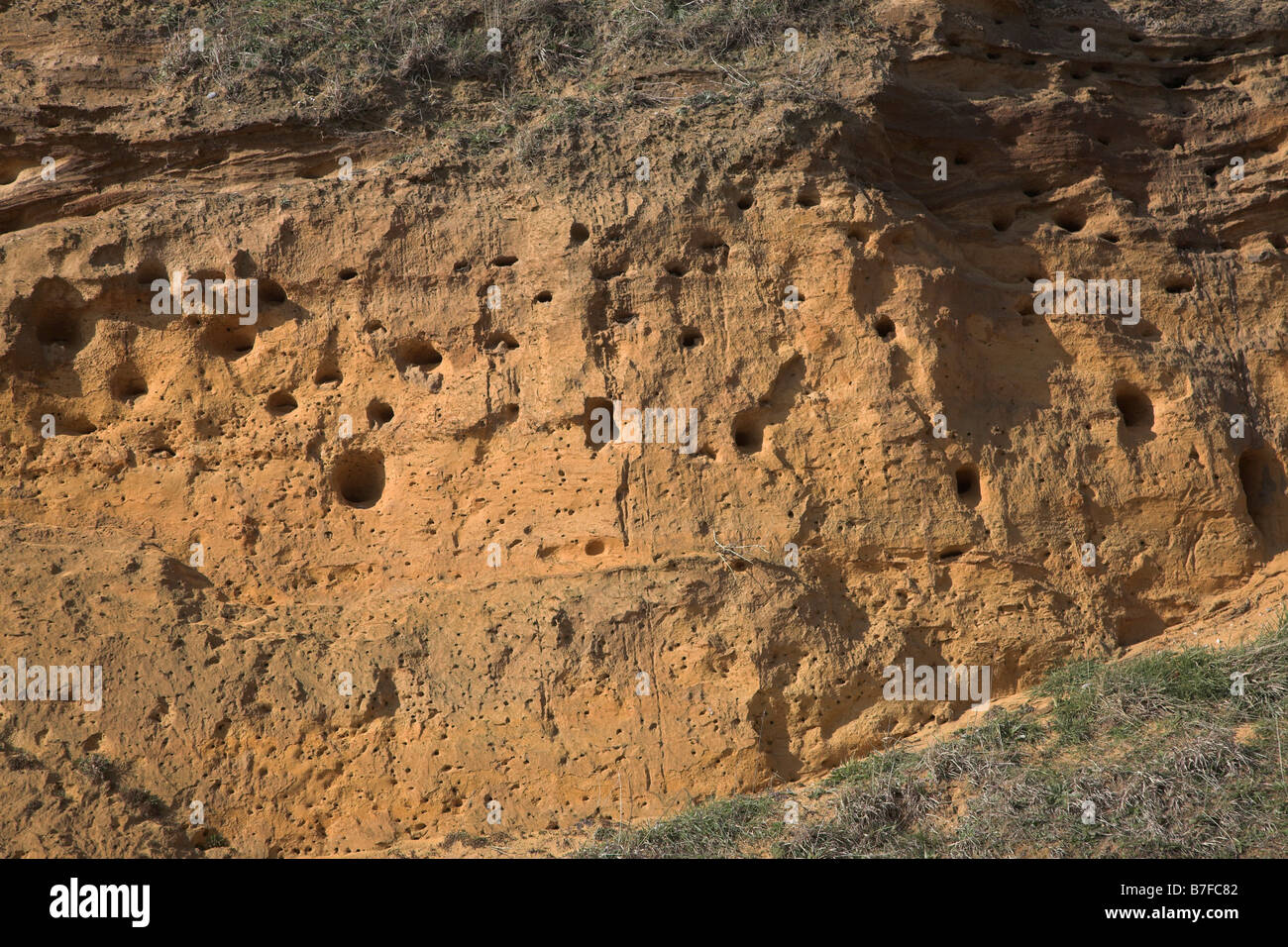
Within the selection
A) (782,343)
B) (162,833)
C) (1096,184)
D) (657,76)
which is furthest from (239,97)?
(1096,184)

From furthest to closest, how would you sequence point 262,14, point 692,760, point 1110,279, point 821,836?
point 262,14 → point 1110,279 → point 692,760 → point 821,836

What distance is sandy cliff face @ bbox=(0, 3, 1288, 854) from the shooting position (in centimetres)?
765

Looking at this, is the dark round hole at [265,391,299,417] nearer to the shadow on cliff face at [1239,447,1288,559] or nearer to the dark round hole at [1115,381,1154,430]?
the dark round hole at [1115,381,1154,430]

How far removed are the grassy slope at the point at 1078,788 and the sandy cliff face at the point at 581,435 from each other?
1.62ft

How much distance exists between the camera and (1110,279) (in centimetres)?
922

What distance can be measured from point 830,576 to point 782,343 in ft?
5.13

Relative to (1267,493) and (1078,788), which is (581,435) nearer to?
(1078,788)

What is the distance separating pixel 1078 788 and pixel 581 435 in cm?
354

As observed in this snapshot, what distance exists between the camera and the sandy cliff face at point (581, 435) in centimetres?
765

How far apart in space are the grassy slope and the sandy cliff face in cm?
49

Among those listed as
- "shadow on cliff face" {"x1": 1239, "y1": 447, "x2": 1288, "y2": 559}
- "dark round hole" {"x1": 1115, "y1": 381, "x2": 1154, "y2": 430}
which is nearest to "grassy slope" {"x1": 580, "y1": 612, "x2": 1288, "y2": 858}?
"shadow on cliff face" {"x1": 1239, "y1": 447, "x2": 1288, "y2": 559}

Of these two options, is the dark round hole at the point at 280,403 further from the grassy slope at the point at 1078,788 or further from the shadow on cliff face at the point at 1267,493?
the shadow on cliff face at the point at 1267,493

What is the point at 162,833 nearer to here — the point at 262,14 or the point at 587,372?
the point at 587,372

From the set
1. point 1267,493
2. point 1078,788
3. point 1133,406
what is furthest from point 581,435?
point 1267,493
